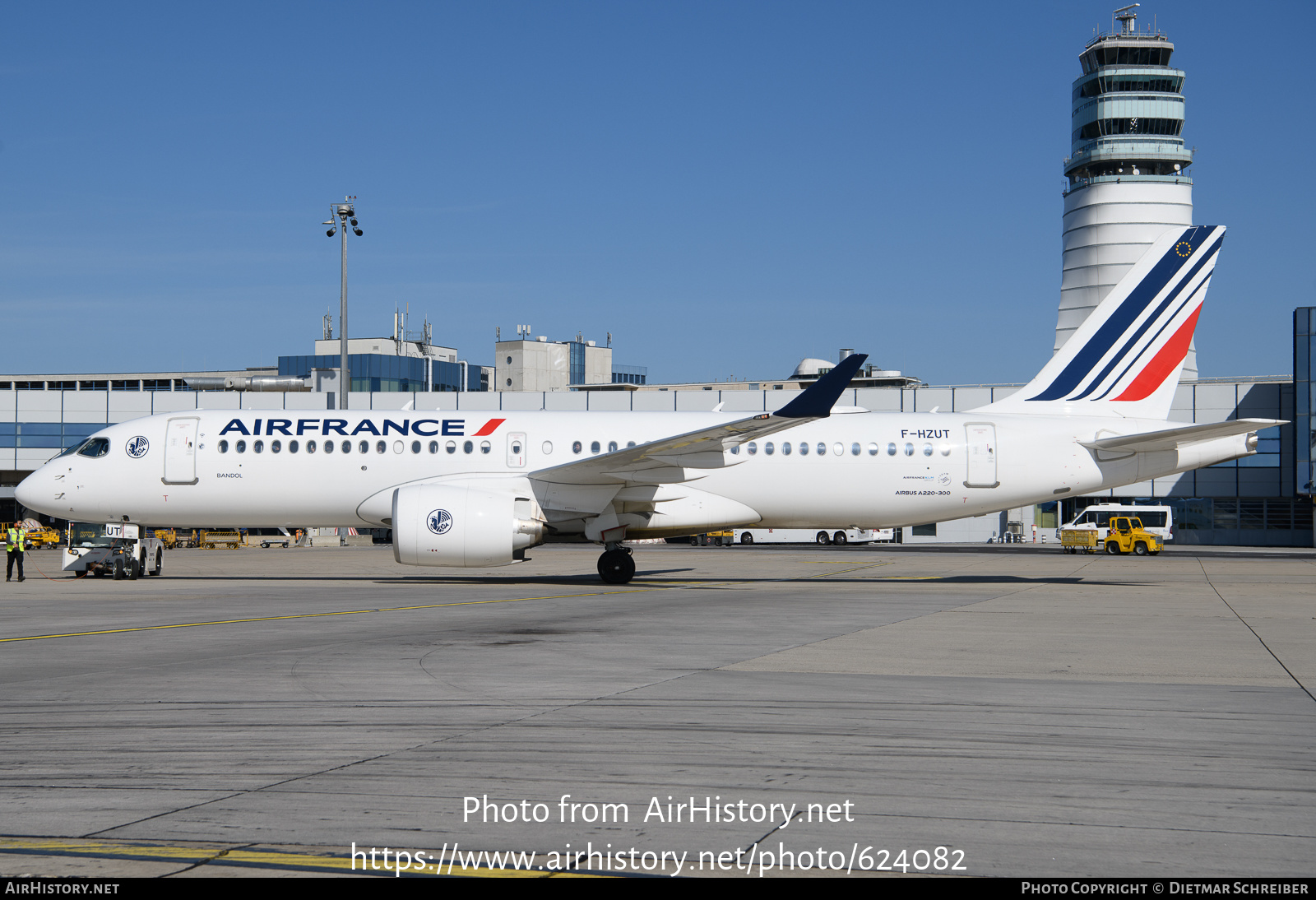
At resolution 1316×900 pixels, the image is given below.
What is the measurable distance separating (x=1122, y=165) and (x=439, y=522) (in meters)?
98.6

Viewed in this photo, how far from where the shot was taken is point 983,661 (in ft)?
41.8

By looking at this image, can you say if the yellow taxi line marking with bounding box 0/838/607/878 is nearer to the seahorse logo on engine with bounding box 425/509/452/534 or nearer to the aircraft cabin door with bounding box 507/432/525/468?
the seahorse logo on engine with bounding box 425/509/452/534

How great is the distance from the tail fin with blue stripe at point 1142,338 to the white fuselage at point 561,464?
67 cm

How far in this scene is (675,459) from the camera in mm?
25062

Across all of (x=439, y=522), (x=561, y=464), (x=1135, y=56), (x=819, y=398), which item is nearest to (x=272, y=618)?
(x=439, y=522)

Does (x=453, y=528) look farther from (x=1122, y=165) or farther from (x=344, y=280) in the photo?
(x=1122, y=165)

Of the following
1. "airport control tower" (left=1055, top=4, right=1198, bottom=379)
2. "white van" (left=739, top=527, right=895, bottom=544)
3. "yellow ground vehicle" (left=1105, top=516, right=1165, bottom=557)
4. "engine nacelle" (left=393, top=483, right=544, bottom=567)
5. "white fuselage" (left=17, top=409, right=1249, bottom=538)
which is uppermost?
"airport control tower" (left=1055, top=4, right=1198, bottom=379)

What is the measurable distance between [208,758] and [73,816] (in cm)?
144

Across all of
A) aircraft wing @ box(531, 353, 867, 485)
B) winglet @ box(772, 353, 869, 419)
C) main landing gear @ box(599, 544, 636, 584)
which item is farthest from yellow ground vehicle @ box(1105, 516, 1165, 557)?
winglet @ box(772, 353, 869, 419)

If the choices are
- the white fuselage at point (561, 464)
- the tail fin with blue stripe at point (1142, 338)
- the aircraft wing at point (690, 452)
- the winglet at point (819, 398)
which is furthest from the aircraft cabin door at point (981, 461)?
the winglet at point (819, 398)

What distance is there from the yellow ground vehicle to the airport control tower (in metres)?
53.5

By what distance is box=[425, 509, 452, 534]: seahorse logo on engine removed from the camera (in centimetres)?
2331

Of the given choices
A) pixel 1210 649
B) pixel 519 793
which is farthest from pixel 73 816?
pixel 1210 649

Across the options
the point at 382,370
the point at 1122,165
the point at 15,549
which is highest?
the point at 1122,165
